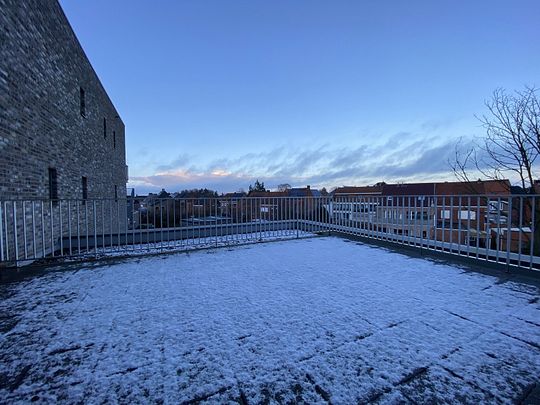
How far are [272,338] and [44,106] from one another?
6876 mm

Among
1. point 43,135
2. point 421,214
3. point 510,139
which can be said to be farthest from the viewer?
point 510,139

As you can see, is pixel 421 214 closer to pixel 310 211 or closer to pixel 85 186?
pixel 310 211

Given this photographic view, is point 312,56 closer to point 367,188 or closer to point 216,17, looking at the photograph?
point 216,17

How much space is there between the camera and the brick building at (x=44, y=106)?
14.1 ft

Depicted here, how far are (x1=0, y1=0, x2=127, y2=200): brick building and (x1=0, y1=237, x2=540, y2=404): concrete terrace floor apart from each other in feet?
9.14

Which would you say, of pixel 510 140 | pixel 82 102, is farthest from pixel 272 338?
pixel 510 140

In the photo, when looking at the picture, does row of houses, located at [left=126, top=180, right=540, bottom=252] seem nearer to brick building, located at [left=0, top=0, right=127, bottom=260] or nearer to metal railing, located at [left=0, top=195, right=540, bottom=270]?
metal railing, located at [left=0, top=195, right=540, bottom=270]

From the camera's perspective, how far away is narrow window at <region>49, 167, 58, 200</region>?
6.02 m

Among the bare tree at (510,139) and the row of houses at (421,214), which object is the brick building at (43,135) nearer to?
the row of houses at (421,214)

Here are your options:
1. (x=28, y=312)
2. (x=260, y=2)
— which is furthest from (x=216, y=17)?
(x=28, y=312)

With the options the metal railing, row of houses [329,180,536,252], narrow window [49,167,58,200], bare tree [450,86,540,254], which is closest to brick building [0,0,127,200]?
narrow window [49,167,58,200]

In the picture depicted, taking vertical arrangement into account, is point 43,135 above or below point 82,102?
below

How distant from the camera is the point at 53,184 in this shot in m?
6.18

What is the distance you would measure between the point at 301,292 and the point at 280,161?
90.2 ft
